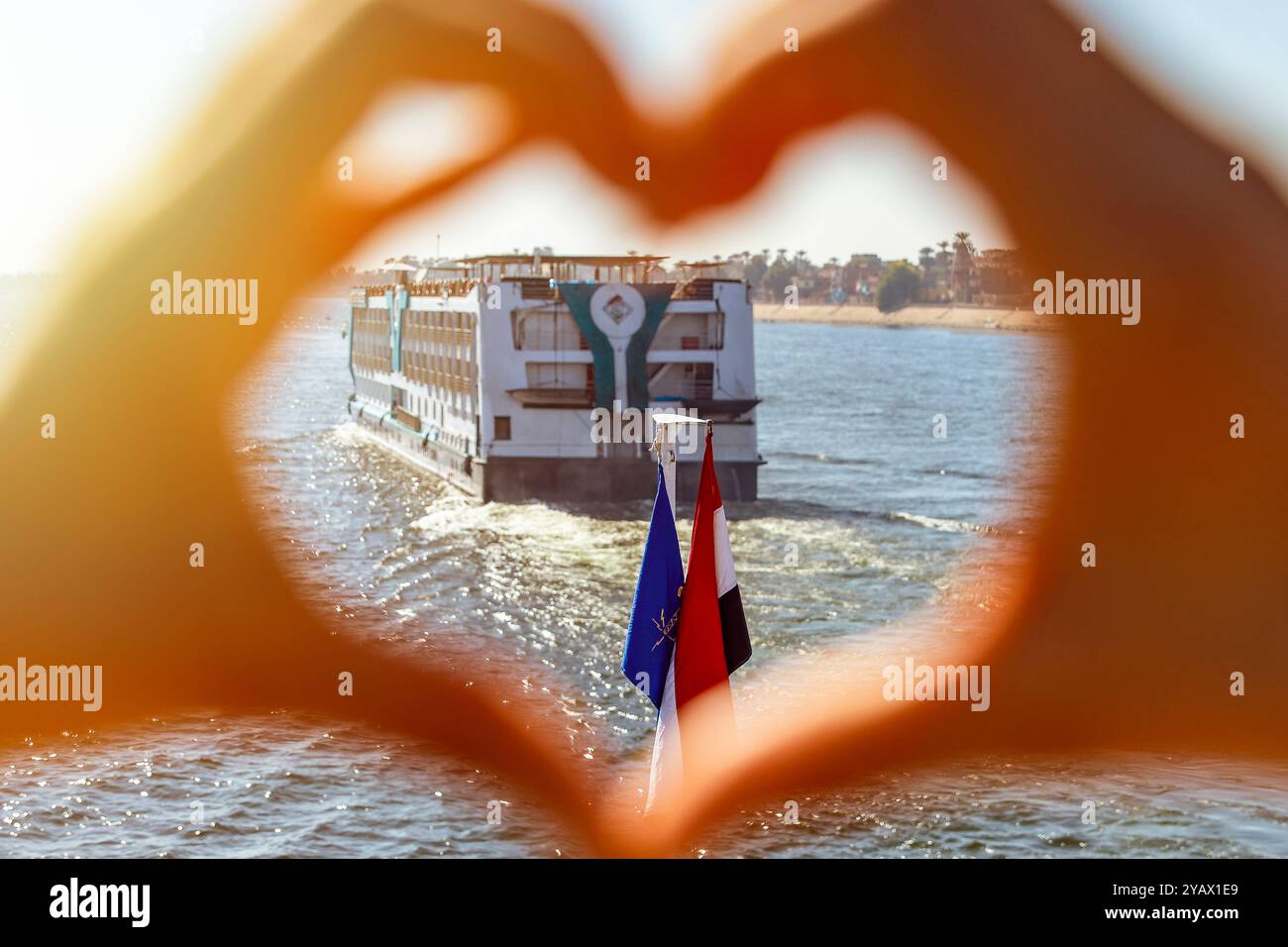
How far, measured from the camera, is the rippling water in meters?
13.1

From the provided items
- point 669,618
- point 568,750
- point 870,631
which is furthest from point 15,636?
point 669,618

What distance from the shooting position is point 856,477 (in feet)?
145

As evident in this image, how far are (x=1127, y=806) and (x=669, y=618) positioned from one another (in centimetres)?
744

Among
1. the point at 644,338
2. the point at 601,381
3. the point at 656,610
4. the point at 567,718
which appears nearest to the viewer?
the point at 656,610

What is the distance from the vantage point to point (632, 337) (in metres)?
33.6

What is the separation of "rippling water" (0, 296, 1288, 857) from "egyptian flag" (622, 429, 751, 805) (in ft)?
14.3

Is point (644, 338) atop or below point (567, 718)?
atop

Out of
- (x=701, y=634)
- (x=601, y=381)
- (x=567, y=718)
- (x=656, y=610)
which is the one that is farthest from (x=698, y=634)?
(x=601, y=381)

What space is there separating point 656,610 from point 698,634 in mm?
343

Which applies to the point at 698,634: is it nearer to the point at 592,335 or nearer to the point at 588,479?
the point at 588,479

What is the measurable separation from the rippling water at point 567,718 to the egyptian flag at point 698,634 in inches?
172

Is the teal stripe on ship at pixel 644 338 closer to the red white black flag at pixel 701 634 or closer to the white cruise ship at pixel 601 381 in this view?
the white cruise ship at pixel 601 381

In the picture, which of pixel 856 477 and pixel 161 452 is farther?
pixel 161 452
